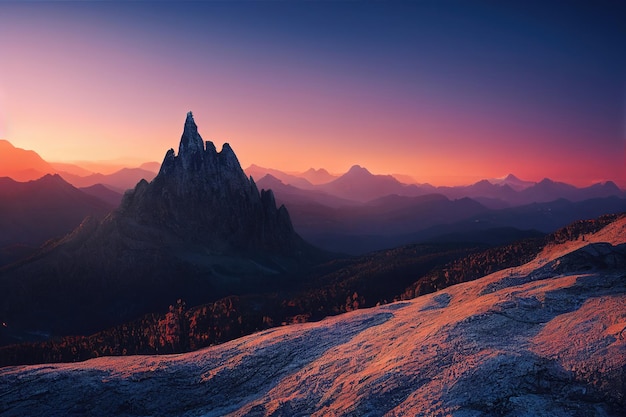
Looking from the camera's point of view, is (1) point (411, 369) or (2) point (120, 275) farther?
(2) point (120, 275)

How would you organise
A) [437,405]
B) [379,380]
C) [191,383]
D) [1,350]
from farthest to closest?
[1,350] < [191,383] < [379,380] < [437,405]

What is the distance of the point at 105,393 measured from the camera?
24.3m

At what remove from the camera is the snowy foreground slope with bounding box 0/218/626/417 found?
16.0 meters

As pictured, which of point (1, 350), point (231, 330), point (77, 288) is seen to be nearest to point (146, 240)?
point (77, 288)

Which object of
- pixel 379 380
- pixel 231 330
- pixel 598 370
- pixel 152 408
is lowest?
pixel 231 330

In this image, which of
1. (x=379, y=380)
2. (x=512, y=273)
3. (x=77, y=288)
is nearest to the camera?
(x=379, y=380)

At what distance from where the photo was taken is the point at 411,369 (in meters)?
19.7

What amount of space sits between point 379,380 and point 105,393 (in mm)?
20087

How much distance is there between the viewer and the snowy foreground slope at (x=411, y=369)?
16031 millimetres

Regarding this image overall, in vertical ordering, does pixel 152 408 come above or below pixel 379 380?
below

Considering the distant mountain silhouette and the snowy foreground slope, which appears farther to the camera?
the distant mountain silhouette

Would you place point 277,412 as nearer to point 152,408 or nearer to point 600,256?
point 152,408

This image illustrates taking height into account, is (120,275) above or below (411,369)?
below

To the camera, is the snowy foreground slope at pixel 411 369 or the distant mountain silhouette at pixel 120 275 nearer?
the snowy foreground slope at pixel 411 369
